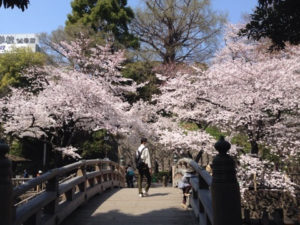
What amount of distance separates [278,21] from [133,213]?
435cm

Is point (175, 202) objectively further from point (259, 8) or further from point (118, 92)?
point (118, 92)

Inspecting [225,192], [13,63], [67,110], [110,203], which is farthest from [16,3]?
[13,63]

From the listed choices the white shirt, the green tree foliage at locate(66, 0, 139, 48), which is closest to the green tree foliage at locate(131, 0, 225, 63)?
the green tree foliage at locate(66, 0, 139, 48)

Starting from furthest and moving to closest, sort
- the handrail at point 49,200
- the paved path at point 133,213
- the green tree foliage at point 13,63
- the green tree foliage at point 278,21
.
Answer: the green tree foliage at point 13,63 → the paved path at point 133,213 → the green tree foliage at point 278,21 → the handrail at point 49,200

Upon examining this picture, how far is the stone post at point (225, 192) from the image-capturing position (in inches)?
109

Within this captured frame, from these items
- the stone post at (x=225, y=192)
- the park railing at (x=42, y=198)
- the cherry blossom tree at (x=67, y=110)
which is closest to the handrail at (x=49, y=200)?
the park railing at (x=42, y=198)

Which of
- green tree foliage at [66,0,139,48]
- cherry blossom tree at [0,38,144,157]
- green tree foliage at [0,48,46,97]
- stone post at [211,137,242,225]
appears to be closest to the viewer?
stone post at [211,137,242,225]

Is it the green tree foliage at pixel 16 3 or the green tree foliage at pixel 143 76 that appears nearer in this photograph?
the green tree foliage at pixel 16 3

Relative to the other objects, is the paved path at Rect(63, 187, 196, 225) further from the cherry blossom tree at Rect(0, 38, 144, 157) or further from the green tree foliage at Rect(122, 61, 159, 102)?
the green tree foliage at Rect(122, 61, 159, 102)

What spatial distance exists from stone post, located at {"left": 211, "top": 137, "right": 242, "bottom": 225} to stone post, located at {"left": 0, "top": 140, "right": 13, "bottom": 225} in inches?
72.7

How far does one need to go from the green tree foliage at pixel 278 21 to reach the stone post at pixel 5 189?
4353 mm

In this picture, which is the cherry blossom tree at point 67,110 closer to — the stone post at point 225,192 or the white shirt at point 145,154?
the white shirt at point 145,154

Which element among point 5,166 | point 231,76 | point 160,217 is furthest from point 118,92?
point 5,166

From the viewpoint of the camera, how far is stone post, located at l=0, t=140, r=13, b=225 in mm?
2783
